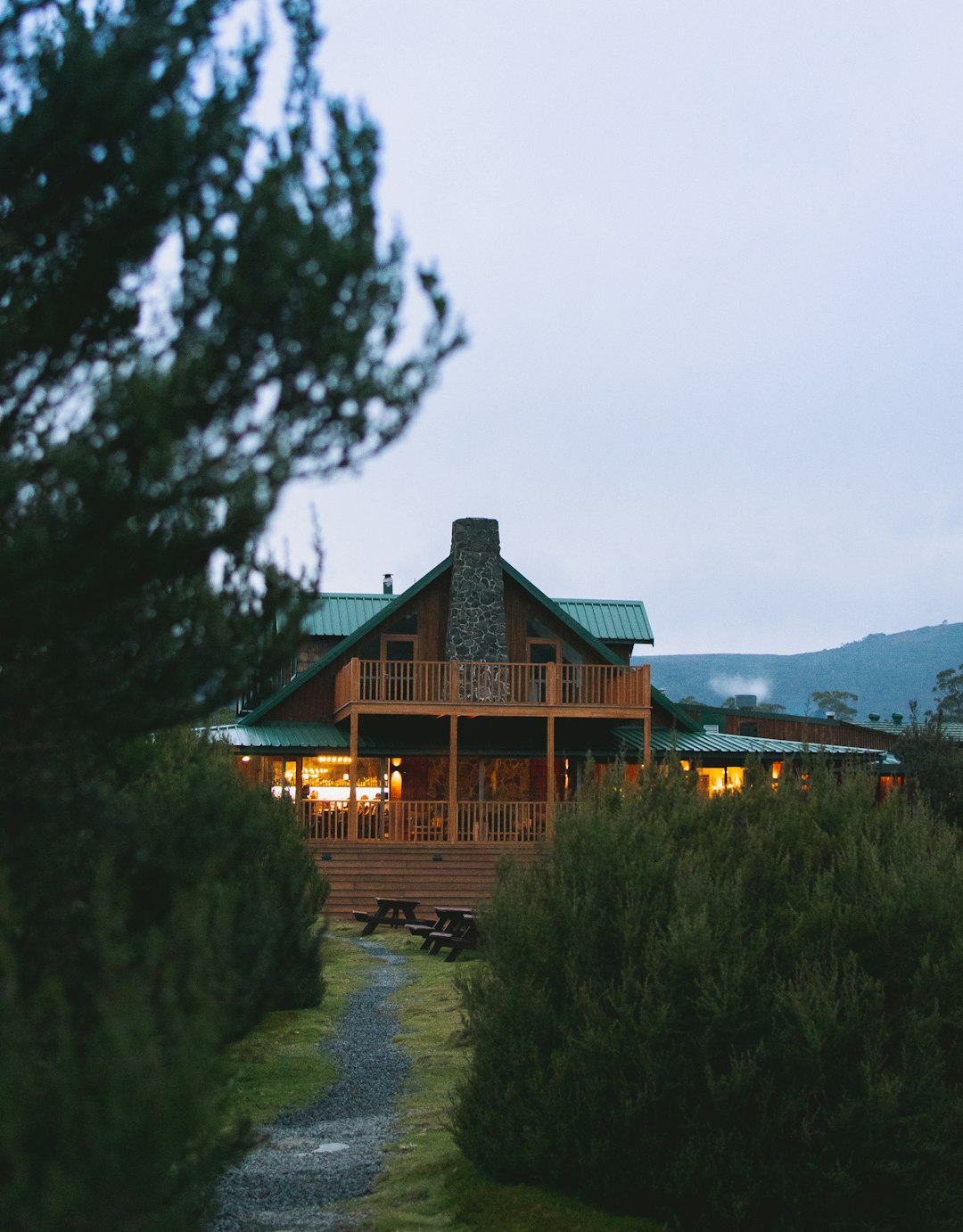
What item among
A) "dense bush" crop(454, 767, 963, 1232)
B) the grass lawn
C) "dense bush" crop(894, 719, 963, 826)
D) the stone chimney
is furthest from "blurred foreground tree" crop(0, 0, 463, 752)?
the stone chimney

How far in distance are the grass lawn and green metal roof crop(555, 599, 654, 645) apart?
552 inches

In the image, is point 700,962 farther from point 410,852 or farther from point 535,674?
point 535,674

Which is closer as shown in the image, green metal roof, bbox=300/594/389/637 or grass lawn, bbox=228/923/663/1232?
grass lawn, bbox=228/923/663/1232

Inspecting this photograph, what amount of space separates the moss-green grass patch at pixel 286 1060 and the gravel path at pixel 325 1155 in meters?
0.17

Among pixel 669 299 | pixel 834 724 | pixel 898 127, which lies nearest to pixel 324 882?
pixel 834 724

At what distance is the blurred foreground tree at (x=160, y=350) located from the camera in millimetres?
4113

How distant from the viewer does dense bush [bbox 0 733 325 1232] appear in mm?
2695

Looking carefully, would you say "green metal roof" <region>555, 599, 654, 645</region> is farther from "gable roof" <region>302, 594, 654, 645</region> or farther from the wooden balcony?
the wooden balcony

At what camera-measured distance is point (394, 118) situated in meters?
5.02

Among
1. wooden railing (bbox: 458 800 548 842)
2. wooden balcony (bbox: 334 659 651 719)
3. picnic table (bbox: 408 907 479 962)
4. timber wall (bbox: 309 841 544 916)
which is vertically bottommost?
picnic table (bbox: 408 907 479 962)

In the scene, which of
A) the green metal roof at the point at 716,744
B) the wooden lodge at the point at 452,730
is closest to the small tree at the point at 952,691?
the green metal roof at the point at 716,744

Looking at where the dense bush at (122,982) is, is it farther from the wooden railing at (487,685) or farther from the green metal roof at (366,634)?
the green metal roof at (366,634)

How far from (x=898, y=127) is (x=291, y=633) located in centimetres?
12611

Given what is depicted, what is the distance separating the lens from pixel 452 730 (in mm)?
22578
